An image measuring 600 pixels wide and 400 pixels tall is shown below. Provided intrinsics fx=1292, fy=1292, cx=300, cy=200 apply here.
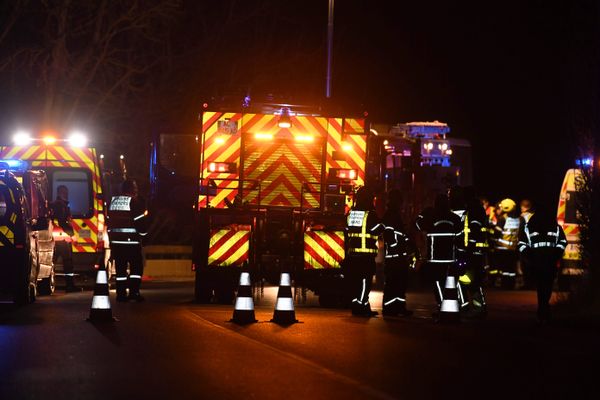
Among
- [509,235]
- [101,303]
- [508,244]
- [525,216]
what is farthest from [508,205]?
[101,303]

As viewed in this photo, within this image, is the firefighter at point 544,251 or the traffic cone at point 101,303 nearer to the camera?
the traffic cone at point 101,303

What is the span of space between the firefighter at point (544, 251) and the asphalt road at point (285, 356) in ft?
1.19

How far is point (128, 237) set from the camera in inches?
743

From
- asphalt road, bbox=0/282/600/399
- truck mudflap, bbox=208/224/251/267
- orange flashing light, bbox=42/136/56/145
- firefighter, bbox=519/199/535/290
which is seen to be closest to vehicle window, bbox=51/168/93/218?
orange flashing light, bbox=42/136/56/145

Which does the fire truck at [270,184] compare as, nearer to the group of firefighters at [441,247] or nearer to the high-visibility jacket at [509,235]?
the group of firefighters at [441,247]

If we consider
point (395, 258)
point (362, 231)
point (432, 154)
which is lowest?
point (395, 258)

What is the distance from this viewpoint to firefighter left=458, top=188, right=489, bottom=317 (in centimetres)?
1731

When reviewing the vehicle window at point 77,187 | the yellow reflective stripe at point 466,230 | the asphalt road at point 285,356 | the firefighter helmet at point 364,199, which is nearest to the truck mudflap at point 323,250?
the asphalt road at point 285,356

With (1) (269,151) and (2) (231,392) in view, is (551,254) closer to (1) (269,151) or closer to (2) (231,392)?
(1) (269,151)

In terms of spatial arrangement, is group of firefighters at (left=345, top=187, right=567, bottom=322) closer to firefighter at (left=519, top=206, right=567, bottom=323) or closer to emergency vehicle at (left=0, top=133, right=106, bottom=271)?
firefighter at (left=519, top=206, right=567, bottom=323)

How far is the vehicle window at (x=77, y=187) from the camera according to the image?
2284 centimetres

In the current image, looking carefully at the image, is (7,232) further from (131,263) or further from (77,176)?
(77,176)

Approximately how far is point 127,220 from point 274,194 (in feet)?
7.71

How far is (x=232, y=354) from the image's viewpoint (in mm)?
11742
